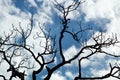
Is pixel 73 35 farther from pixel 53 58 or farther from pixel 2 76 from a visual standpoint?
pixel 2 76

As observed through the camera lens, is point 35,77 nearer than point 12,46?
Yes

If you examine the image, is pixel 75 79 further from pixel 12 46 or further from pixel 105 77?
pixel 12 46

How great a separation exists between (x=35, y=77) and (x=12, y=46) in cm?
308

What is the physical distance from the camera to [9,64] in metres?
22.5

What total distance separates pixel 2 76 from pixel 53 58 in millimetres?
3309

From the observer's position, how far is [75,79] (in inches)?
813

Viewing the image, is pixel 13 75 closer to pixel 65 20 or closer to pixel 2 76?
pixel 2 76

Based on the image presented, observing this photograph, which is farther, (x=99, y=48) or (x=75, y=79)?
(x=99, y=48)

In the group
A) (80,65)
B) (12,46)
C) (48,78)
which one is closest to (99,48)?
(80,65)

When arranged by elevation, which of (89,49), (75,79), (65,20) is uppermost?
(65,20)

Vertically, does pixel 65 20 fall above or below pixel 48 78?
above

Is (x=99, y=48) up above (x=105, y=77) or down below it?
above

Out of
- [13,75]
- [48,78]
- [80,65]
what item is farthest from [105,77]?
[13,75]

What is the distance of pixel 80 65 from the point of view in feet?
68.6
